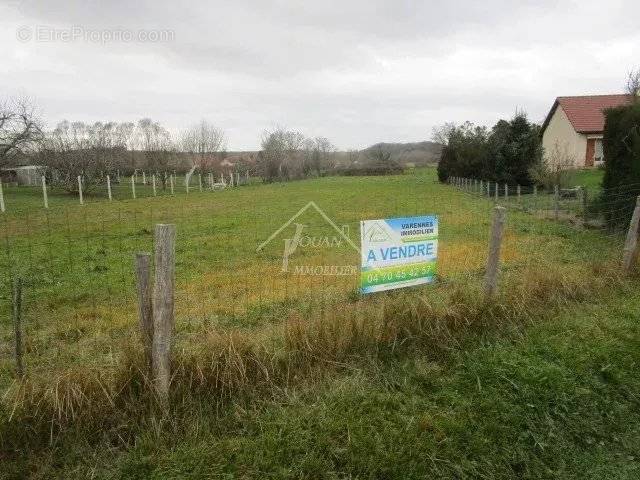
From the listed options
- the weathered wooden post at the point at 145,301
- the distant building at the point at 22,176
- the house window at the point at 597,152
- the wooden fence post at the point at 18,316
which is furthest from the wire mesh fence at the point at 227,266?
the distant building at the point at 22,176

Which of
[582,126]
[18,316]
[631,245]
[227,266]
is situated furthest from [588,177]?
[18,316]

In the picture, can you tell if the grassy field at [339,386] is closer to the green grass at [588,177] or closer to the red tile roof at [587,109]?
the green grass at [588,177]

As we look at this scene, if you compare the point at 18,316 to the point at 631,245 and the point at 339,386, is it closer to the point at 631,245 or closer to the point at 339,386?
the point at 339,386

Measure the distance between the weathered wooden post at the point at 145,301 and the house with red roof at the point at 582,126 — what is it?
31424 millimetres

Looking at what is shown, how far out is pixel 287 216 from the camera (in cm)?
1594

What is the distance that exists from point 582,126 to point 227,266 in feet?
104

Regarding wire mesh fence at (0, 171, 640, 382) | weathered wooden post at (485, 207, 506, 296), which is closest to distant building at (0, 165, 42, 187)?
wire mesh fence at (0, 171, 640, 382)

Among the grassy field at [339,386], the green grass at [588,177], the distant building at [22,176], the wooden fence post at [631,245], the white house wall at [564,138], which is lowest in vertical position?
the grassy field at [339,386]

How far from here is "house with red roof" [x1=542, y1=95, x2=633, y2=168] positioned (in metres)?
30.9

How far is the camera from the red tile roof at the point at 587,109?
31016 mm

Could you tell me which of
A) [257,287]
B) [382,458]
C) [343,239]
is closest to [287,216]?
[343,239]

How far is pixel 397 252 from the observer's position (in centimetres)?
458

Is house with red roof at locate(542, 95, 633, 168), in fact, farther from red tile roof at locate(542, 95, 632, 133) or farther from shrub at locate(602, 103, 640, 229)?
shrub at locate(602, 103, 640, 229)

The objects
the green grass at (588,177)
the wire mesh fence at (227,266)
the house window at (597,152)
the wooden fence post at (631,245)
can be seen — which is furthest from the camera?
the house window at (597,152)
